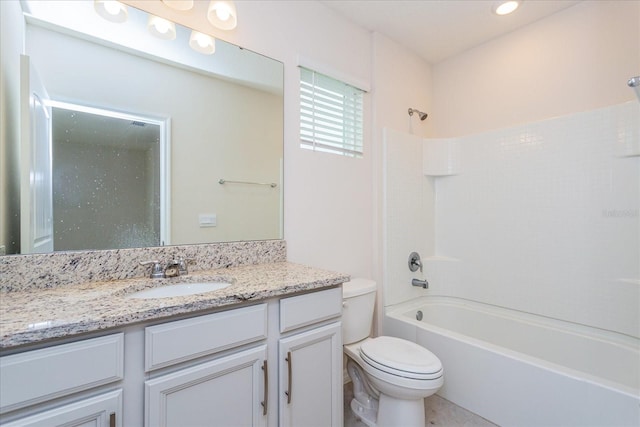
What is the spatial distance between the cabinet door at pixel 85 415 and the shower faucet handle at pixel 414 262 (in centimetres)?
201

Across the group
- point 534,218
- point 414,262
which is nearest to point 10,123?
point 414,262

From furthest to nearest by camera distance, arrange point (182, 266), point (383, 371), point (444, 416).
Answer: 1. point (444, 416)
2. point (383, 371)
3. point (182, 266)

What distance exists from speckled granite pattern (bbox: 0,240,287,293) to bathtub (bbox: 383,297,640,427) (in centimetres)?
127

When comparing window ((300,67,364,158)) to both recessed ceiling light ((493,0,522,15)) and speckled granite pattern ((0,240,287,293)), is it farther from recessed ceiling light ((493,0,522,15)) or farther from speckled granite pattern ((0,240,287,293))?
recessed ceiling light ((493,0,522,15))

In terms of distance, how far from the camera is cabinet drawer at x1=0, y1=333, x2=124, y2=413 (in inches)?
26.7

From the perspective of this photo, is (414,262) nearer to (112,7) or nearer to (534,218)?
(534,218)

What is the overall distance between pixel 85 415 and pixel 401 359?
124 centimetres

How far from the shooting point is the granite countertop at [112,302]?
0.72 meters

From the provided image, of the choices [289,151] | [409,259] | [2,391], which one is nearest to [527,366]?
[409,259]

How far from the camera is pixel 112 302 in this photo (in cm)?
90

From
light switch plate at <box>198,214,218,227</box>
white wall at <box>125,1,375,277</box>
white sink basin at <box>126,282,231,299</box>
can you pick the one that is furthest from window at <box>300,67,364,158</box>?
white sink basin at <box>126,282,231,299</box>

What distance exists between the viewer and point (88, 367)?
2.51 ft

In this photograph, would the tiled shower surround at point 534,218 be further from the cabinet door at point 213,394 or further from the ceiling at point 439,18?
the cabinet door at point 213,394

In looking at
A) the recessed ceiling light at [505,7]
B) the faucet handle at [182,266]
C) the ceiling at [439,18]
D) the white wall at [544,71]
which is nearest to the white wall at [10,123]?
the faucet handle at [182,266]
